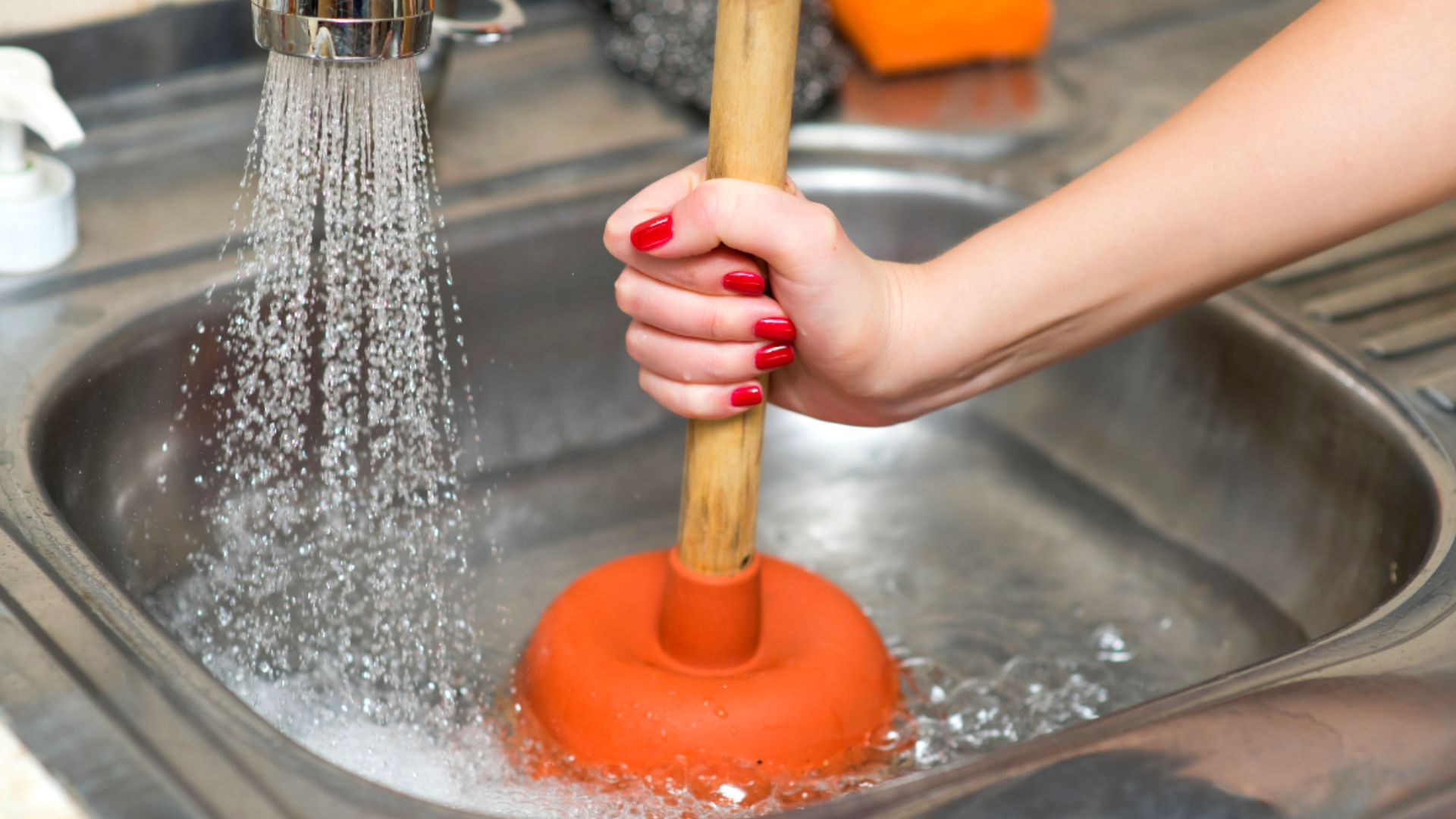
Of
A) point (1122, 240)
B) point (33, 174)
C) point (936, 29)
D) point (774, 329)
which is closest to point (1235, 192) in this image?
point (1122, 240)

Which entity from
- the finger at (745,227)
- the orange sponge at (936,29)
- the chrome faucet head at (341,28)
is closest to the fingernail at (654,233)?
the finger at (745,227)

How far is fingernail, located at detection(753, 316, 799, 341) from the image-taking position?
1.94ft

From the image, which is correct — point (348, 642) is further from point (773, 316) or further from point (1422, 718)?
point (1422, 718)

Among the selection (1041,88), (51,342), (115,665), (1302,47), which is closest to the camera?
(115,665)

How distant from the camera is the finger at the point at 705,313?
586 millimetres

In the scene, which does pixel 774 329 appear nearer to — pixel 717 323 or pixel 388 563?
pixel 717 323

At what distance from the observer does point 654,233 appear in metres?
0.57

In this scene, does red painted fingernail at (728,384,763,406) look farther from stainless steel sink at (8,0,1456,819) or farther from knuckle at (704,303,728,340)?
stainless steel sink at (8,0,1456,819)

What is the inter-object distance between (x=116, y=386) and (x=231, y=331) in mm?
63

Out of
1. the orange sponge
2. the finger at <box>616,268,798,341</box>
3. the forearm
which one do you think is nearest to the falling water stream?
the finger at <box>616,268,798,341</box>

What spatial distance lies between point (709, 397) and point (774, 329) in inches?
1.6

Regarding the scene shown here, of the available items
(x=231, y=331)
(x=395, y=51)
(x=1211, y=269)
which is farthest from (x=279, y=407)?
(x=1211, y=269)

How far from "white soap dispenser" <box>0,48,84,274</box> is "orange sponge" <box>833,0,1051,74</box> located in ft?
1.77

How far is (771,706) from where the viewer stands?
2.12 ft
